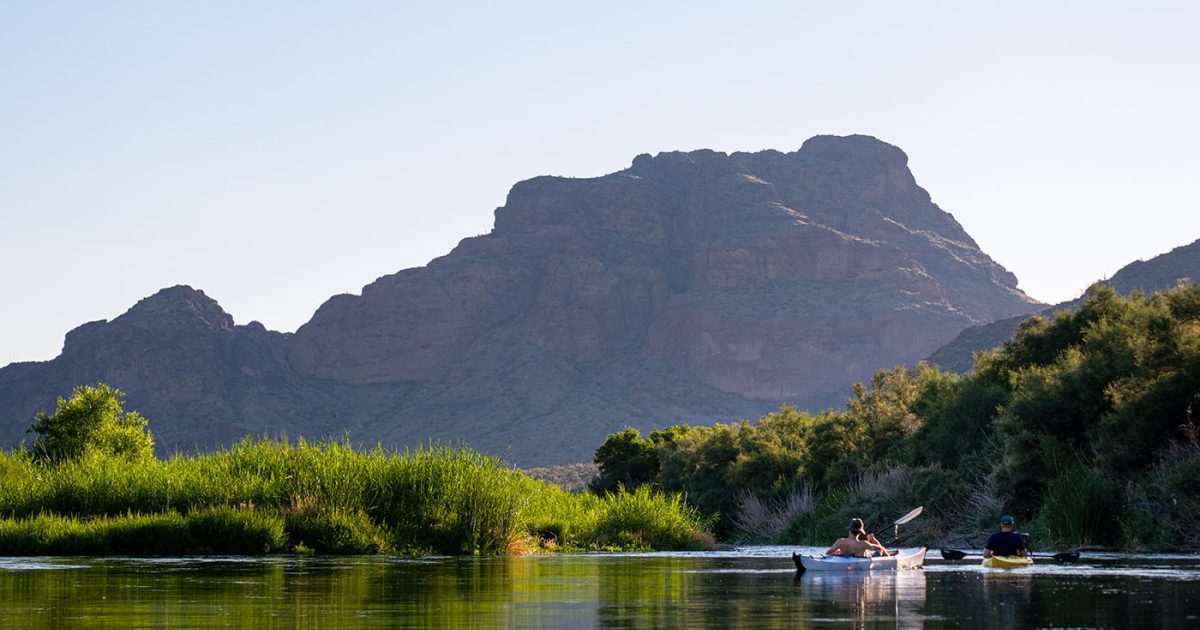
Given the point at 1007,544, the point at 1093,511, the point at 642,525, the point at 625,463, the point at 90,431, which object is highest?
the point at 90,431

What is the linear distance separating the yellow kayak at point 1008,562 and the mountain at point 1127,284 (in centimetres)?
9801

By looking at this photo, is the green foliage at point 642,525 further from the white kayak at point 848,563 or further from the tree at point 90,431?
the white kayak at point 848,563

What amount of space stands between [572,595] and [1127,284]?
132 metres

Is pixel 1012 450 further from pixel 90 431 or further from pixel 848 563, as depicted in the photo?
pixel 90 431

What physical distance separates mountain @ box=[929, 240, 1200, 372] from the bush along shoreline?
95.3 metres

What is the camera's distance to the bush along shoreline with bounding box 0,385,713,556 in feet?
126

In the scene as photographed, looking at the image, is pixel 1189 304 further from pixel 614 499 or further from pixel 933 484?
pixel 614 499

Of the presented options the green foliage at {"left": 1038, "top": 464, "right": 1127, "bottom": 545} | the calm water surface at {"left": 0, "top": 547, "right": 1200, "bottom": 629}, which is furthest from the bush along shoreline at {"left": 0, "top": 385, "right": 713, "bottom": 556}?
the green foliage at {"left": 1038, "top": 464, "right": 1127, "bottom": 545}

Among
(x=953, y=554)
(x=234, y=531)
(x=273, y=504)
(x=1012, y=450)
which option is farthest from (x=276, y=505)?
(x=1012, y=450)

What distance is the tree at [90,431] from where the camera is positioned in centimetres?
5478

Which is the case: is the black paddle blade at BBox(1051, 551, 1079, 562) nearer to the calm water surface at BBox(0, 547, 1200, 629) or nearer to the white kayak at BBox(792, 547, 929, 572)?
the calm water surface at BBox(0, 547, 1200, 629)

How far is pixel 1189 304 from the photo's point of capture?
45.4 m

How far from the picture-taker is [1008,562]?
31.3m

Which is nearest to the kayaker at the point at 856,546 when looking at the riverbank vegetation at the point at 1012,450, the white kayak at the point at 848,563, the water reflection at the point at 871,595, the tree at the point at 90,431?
the white kayak at the point at 848,563
